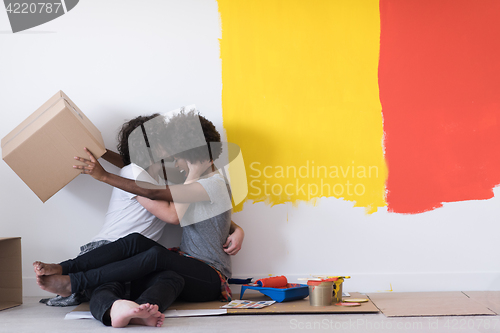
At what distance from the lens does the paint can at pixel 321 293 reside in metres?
1.53

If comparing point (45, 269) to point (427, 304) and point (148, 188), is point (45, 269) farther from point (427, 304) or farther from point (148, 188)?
point (427, 304)

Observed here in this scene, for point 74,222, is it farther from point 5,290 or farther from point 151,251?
point 151,251

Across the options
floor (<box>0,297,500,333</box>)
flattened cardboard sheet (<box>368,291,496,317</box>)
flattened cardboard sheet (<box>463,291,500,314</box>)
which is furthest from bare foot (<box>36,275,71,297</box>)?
flattened cardboard sheet (<box>463,291,500,314</box>)

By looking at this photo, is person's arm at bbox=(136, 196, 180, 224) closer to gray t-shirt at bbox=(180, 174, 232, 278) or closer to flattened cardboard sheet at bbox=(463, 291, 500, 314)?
gray t-shirt at bbox=(180, 174, 232, 278)

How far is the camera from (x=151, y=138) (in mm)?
1673

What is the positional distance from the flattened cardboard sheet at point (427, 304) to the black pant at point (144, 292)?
2.54 feet

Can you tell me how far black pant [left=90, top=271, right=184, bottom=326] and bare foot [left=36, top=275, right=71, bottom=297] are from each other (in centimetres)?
12

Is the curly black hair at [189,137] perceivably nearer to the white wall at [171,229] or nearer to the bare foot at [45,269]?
the white wall at [171,229]

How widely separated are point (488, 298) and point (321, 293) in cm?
76

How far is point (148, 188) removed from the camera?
156cm

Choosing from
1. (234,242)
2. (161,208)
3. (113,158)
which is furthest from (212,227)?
(113,158)

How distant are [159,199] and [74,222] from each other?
582 mm

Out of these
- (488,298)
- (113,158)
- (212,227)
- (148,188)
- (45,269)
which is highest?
(113,158)

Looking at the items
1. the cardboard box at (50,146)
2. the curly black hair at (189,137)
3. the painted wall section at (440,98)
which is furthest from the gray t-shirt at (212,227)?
the painted wall section at (440,98)
